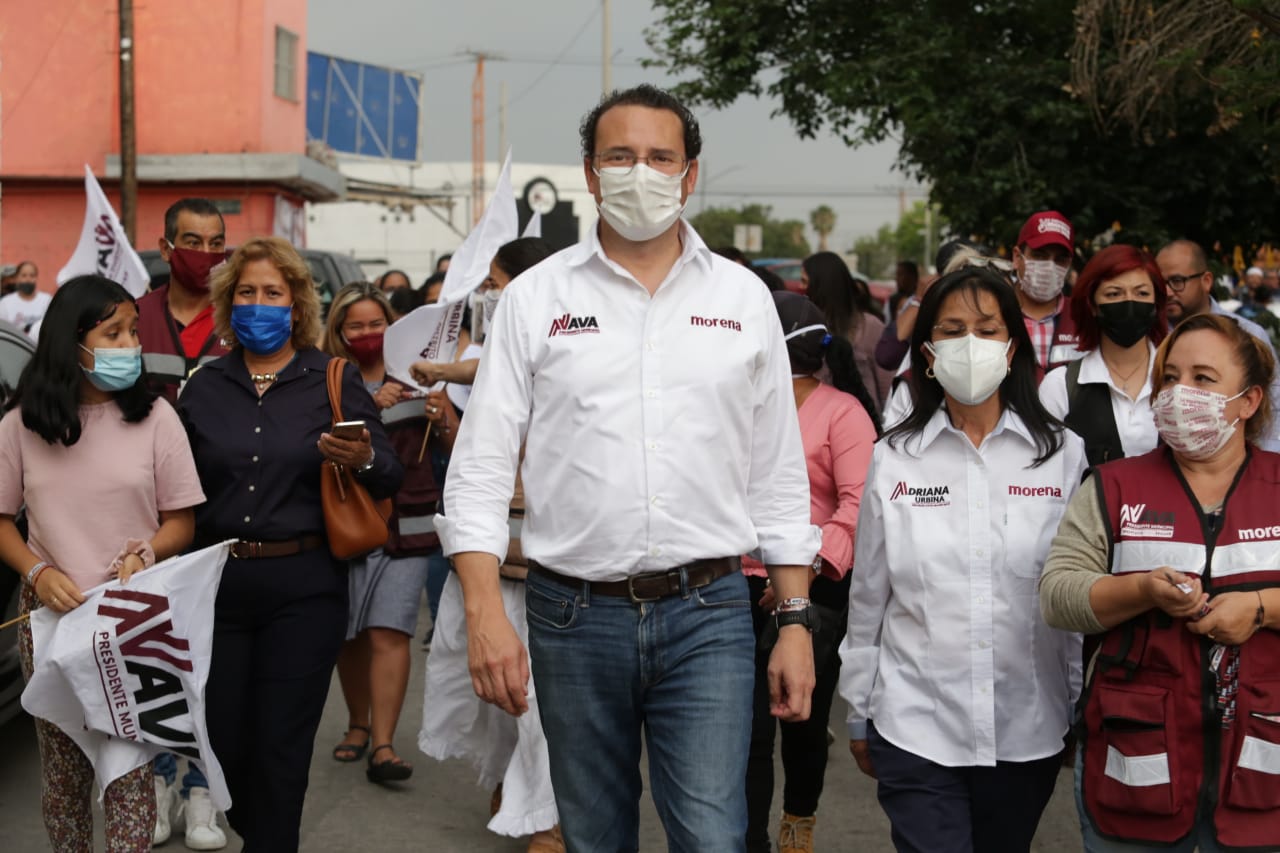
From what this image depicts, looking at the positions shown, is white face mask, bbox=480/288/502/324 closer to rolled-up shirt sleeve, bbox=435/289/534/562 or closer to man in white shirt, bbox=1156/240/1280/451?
man in white shirt, bbox=1156/240/1280/451

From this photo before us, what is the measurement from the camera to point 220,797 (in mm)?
4895

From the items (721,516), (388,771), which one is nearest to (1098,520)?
(721,516)

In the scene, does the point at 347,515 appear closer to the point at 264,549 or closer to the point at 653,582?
the point at 264,549

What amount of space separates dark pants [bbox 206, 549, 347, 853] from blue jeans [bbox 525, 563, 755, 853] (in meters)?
1.54

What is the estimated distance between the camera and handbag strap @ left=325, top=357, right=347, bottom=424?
5.31 metres

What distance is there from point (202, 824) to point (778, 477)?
3.37 m

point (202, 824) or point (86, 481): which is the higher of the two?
point (86, 481)

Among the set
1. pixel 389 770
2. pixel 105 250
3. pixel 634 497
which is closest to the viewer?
pixel 634 497

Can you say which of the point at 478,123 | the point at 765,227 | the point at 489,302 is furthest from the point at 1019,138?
the point at 765,227

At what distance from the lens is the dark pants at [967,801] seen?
13.8ft

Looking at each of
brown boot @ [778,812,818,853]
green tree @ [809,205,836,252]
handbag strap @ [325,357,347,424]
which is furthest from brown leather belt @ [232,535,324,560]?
green tree @ [809,205,836,252]

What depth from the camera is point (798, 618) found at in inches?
148

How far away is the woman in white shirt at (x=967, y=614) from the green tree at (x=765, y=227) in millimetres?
93542

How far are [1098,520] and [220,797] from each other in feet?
9.03
